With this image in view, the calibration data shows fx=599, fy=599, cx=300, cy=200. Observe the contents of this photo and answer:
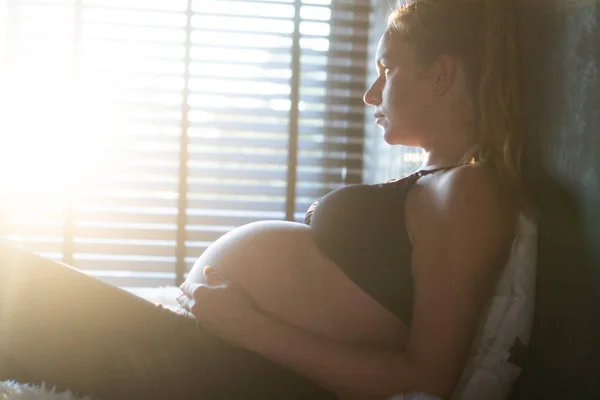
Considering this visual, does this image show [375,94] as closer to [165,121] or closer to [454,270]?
[454,270]

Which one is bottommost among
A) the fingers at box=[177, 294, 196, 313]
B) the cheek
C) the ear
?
the fingers at box=[177, 294, 196, 313]

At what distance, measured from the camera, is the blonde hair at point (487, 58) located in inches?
36.2

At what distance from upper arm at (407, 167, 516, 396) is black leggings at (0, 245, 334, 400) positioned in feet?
0.75

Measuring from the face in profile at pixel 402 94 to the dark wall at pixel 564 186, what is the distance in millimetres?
177

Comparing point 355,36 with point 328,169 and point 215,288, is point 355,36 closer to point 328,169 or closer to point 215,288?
point 328,169

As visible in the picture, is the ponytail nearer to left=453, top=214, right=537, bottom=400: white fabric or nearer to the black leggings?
left=453, top=214, right=537, bottom=400: white fabric

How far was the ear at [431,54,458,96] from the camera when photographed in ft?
3.25

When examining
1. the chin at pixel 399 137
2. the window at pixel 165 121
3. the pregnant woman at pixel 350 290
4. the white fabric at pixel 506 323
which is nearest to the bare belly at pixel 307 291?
the pregnant woman at pixel 350 290

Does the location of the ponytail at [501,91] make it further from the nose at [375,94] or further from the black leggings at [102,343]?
the black leggings at [102,343]

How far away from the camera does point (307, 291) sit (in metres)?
0.91

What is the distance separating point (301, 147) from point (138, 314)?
5.27 ft

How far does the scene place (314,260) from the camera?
3.04ft

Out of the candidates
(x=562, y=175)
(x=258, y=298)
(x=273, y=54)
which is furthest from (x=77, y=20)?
(x=562, y=175)

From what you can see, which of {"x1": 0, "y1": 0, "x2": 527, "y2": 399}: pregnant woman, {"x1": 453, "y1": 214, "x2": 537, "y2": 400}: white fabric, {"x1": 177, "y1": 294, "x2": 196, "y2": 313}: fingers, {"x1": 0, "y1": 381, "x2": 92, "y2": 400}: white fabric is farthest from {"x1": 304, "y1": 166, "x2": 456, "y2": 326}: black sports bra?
{"x1": 0, "y1": 381, "x2": 92, "y2": 400}: white fabric
